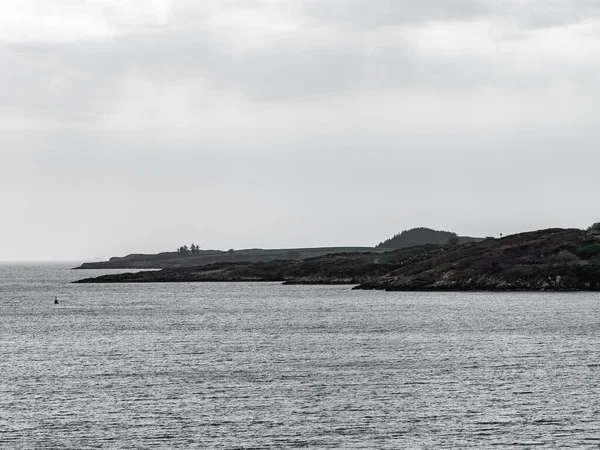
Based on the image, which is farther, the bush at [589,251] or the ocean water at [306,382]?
the bush at [589,251]

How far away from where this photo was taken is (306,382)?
66562mm

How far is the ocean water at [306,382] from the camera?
161 feet

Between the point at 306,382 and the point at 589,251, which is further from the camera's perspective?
the point at 589,251

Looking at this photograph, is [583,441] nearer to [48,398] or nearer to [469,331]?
[48,398]

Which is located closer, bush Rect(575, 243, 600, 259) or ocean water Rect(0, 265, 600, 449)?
ocean water Rect(0, 265, 600, 449)

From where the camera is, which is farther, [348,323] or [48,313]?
[48,313]

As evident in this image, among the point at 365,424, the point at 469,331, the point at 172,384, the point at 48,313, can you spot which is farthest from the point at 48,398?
the point at 48,313

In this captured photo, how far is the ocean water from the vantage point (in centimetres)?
4906

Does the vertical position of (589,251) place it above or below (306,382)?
above

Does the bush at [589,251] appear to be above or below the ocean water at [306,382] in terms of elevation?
above

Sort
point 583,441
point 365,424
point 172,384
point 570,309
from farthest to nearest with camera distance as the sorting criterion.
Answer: point 570,309, point 172,384, point 365,424, point 583,441

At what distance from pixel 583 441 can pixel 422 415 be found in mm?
10642

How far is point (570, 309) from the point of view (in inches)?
5364

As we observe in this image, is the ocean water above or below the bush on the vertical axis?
below
